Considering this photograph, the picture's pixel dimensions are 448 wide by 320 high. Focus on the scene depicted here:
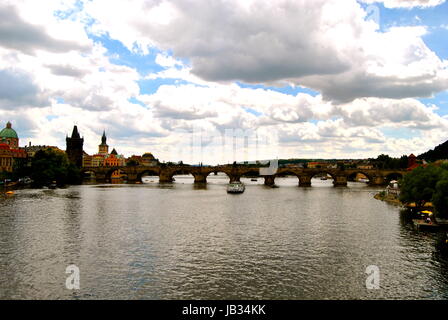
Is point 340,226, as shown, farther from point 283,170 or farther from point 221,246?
point 283,170

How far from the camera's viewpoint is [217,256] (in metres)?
36.7

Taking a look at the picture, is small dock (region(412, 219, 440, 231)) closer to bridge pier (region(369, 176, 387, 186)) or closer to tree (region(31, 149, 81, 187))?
tree (region(31, 149, 81, 187))

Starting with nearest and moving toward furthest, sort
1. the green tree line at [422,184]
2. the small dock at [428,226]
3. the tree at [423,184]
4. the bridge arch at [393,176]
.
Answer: the small dock at [428,226]
the green tree line at [422,184]
the tree at [423,184]
the bridge arch at [393,176]

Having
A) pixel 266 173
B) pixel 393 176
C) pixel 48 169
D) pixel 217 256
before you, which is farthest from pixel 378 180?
pixel 217 256

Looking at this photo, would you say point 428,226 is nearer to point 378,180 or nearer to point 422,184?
point 422,184

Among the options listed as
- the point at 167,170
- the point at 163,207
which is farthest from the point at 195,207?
the point at 167,170

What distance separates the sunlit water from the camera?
27.4m

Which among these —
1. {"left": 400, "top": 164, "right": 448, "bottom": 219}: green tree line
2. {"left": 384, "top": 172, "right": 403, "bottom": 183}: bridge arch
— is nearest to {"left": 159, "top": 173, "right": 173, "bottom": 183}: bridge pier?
{"left": 384, "top": 172, "right": 403, "bottom": 183}: bridge arch

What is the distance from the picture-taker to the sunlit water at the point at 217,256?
27.4m

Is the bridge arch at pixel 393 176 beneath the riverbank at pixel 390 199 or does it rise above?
above

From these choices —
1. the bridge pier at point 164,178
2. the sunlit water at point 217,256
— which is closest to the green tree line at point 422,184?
the sunlit water at point 217,256

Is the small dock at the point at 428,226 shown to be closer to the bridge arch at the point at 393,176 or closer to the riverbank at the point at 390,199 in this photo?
the riverbank at the point at 390,199

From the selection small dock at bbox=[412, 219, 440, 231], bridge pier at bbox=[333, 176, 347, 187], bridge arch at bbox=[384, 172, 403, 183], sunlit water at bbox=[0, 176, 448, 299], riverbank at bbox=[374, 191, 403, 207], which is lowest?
sunlit water at bbox=[0, 176, 448, 299]

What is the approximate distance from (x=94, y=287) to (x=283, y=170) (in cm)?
14707
